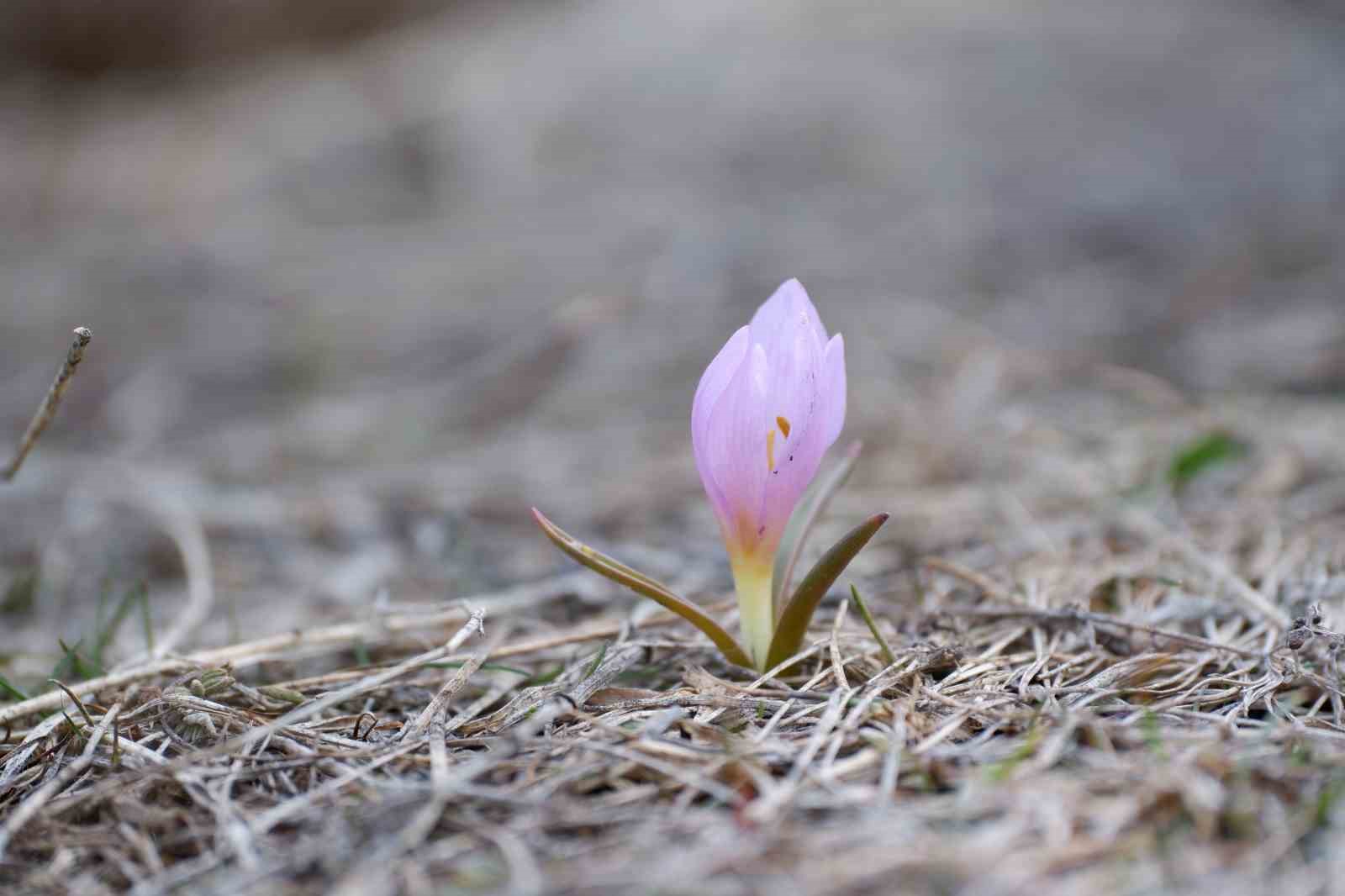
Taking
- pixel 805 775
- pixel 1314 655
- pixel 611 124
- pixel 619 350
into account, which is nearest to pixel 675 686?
pixel 805 775

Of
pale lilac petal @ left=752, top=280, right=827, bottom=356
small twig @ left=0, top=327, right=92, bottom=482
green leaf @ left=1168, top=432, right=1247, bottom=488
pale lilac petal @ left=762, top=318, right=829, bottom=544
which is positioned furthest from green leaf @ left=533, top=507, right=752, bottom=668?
green leaf @ left=1168, top=432, right=1247, bottom=488

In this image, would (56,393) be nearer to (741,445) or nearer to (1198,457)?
(741,445)

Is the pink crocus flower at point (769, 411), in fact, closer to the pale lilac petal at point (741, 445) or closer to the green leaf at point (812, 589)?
the pale lilac petal at point (741, 445)

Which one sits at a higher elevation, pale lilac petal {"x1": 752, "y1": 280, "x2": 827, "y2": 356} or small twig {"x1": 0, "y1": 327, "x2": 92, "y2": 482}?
pale lilac petal {"x1": 752, "y1": 280, "x2": 827, "y2": 356}

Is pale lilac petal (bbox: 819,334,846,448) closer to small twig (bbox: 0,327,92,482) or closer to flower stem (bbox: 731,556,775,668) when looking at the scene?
flower stem (bbox: 731,556,775,668)

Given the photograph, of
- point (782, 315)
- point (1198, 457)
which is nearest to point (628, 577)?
point (782, 315)

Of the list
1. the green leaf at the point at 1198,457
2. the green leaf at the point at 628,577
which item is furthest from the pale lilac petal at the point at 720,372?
the green leaf at the point at 1198,457

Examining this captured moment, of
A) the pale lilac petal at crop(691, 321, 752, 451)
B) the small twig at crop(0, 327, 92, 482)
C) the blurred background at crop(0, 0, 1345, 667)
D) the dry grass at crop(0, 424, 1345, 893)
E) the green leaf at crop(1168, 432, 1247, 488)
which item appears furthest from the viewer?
the blurred background at crop(0, 0, 1345, 667)
